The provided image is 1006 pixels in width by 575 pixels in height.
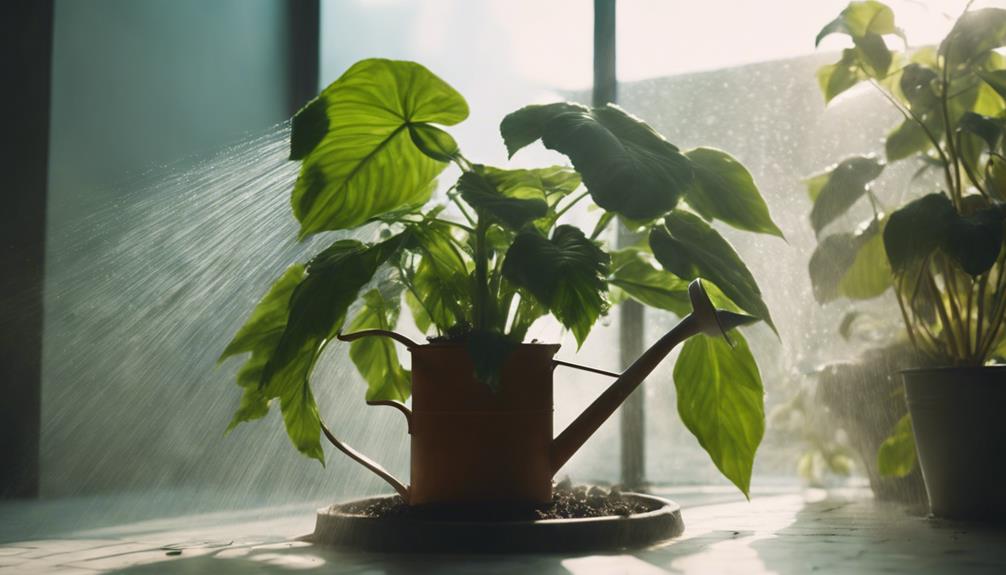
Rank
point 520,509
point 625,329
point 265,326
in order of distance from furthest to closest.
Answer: point 625,329 < point 265,326 < point 520,509

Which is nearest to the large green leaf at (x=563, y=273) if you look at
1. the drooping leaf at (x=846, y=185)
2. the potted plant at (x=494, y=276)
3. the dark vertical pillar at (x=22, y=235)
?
the potted plant at (x=494, y=276)

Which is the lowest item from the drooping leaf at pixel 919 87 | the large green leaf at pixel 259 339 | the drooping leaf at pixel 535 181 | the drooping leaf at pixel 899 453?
the drooping leaf at pixel 899 453

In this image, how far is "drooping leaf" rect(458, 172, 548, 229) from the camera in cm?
93

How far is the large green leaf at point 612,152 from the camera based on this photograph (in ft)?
2.93

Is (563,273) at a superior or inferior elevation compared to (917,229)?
inferior

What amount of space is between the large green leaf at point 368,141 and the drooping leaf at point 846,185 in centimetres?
70

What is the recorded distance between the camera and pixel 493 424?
1.04m

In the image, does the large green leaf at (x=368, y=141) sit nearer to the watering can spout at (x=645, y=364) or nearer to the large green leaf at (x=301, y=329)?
the large green leaf at (x=301, y=329)

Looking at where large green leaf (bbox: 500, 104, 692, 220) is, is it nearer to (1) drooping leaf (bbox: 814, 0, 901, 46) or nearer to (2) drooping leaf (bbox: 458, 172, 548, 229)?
(2) drooping leaf (bbox: 458, 172, 548, 229)

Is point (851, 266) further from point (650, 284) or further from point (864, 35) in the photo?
point (650, 284)

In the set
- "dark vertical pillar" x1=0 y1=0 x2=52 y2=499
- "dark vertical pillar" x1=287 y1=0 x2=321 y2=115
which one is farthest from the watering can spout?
"dark vertical pillar" x1=287 y1=0 x2=321 y2=115

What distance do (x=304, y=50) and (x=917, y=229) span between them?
168cm

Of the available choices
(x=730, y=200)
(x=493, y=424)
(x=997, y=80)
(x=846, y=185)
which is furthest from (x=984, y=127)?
(x=493, y=424)

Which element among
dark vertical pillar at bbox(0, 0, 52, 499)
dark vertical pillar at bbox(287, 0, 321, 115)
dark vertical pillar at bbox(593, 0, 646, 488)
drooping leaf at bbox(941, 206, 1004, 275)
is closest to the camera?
drooping leaf at bbox(941, 206, 1004, 275)
